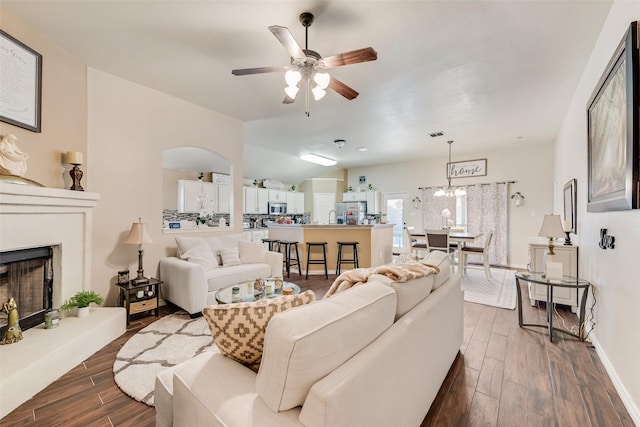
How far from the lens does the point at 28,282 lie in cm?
236

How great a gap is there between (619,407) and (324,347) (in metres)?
2.20

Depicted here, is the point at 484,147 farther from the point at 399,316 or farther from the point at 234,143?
the point at 399,316

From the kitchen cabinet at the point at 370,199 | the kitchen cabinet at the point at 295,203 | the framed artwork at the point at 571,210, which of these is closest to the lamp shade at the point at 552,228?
the framed artwork at the point at 571,210

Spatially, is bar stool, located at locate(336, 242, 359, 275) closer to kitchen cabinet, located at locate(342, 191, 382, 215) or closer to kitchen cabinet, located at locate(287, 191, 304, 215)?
kitchen cabinet, located at locate(342, 191, 382, 215)

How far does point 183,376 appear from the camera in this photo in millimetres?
1106

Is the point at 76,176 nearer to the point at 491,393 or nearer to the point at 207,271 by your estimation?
the point at 207,271

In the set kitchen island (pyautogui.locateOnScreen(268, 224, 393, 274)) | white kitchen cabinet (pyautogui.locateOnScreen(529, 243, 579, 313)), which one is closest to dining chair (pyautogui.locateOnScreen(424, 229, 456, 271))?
kitchen island (pyautogui.locateOnScreen(268, 224, 393, 274))

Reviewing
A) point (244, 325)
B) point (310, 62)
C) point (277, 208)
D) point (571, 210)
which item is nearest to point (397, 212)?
point (277, 208)

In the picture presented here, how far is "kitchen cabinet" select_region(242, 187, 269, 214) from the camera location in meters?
7.58

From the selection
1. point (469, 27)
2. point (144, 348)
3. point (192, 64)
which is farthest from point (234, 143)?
point (469, 27)

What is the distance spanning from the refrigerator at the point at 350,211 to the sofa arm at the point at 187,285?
560 cm

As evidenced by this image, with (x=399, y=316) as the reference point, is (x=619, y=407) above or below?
below

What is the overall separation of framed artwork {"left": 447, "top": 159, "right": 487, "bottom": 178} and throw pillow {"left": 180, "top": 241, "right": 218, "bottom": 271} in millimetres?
5957

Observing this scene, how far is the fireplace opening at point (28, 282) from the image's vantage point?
2.16 metres
